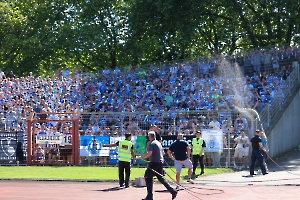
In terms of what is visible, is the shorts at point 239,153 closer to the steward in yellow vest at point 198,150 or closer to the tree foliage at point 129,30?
the steward in yellow vest at point 198,150

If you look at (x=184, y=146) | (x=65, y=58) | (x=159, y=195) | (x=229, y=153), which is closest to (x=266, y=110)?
(x=229, y=153)

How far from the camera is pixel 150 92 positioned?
39000 mm

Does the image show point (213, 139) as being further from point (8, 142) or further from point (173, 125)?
point (8, 142)

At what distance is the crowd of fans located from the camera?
99.7 ft

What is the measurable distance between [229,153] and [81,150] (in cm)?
729

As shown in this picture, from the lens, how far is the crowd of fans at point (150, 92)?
3038 cm

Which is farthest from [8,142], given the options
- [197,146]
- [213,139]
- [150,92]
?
[197,146]

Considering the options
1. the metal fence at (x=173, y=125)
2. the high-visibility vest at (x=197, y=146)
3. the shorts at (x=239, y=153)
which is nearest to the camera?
the high-visibility vest at (x=197, y=146)

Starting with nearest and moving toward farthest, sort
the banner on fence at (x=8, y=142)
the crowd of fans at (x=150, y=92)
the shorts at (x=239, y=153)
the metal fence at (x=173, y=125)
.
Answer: the shorts at (x=239, y=153) < the metal fence at (x=173, y=125) < the crowd of fans at (x=150, y=92) < the banner on fence at (x=8, y=142)

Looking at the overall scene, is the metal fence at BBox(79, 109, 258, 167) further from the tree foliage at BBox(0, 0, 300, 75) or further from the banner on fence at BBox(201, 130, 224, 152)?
the tree foliage at BBox(0, 0, 300, 75)

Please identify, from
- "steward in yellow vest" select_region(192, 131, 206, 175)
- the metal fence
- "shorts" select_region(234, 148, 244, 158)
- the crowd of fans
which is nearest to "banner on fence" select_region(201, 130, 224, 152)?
the metal fence

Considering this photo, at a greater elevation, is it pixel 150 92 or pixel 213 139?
pixel 150 92

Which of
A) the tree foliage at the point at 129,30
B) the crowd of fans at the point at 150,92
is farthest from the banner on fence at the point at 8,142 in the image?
the tree foliage at the point at 129,30

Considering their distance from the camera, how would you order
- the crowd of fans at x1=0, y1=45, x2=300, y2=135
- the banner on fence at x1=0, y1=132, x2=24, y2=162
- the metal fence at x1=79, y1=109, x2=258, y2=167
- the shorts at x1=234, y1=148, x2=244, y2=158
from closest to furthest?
the shorts at x1=234, y1=148, x2=244, y2=158 → the metal fence at x1=79, y1=109, x2=258, y2=167 → the crowd of fans at x1=0, y1=45, x2=300, y2=135 → the banner on fence at x1=0, y1=132, x2=24, y2=162
